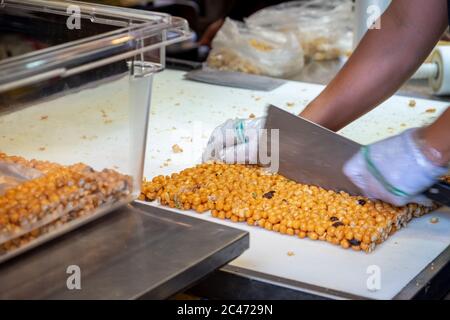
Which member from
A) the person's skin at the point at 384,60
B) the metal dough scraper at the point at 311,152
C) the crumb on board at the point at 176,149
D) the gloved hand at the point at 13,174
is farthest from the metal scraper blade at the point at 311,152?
the gloved hand at the point at 13,174

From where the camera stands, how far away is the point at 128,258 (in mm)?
1386

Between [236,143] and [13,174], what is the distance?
78cm

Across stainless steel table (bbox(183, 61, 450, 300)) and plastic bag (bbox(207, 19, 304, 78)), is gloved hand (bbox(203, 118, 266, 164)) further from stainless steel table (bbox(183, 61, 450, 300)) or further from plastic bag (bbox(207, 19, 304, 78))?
plastic bag (bbox(207, 19, 304, 78))

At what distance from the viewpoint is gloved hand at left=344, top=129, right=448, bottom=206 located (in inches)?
65.5

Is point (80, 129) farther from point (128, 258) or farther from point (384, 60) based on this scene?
point (384, 60)

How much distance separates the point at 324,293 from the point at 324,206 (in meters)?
0.36

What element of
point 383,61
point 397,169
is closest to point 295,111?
point 383,61

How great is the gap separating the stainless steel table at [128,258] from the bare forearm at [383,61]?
704mm

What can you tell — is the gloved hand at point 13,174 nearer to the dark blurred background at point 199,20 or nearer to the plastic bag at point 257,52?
the plastic bag at point 257,52

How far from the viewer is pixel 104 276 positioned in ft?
4.33

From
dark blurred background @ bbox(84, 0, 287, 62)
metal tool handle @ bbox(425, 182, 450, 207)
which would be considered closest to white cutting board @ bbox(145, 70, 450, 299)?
metal tool handle @ bbox(425, 182, 450, 207)

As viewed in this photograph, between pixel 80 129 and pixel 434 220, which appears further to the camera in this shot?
pixel 434 220
